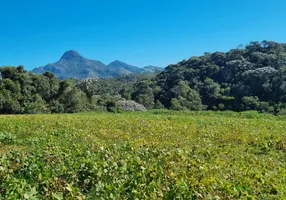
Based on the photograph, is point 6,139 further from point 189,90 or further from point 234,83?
point 234,83

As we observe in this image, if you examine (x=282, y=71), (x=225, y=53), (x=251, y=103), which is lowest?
(x=251, y=103)

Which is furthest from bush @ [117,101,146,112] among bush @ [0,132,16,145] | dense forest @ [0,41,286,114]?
bush @ [0,132,16,145]

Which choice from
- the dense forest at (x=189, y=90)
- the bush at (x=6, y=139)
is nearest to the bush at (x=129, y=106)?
the dense forest at (x=189, y=90)

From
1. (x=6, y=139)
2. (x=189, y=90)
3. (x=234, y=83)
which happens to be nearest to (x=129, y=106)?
(x=189, y=90)

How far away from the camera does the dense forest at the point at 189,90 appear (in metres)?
34.6

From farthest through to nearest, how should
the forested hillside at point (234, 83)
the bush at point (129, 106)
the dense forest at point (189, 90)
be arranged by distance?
the forested hillside at point (234, 83)
the bush at point (129, 106)
the dense forest at point (189, 90)

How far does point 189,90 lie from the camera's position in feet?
190

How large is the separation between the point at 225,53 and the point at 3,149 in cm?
7601

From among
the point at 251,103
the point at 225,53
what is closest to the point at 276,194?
the point at 251,103

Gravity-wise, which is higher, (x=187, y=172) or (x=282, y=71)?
(x=282, y=71)

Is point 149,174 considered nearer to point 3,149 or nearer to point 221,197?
point 221,197

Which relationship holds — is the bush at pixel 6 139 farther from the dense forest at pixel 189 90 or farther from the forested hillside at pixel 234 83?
the forested hillside at pixel 234 83

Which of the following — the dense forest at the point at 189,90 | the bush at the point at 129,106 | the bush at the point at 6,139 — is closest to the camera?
the bush at the point at 6,139

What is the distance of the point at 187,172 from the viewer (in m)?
4.80
